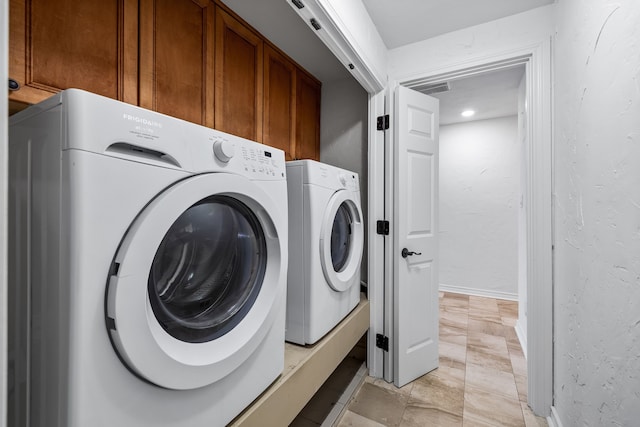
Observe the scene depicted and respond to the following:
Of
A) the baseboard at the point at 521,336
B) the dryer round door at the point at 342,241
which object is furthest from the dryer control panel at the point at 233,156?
the baseboard at the point at 521,336

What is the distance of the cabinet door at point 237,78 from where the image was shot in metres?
1.41

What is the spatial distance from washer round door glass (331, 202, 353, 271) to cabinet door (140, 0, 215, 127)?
0.81m

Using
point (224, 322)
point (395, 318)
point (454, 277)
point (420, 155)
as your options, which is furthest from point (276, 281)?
point (454, 277)

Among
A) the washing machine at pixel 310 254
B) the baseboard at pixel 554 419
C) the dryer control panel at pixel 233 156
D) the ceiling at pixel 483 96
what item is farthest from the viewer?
the ceiling at pixel 483 96

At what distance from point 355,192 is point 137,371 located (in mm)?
1300

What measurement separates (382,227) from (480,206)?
2.25 m

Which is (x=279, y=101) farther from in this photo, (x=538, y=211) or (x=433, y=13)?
(x=538, y=211)

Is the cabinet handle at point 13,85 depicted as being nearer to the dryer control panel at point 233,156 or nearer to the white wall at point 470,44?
the dryer control panel at point 233,156

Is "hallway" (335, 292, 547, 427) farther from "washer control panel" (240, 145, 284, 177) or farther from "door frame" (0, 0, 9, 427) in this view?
"door frame" (0, 0, 9, 427)

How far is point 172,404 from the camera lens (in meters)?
0.65

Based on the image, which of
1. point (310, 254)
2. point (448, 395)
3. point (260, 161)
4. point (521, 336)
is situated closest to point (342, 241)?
point (310, 254)

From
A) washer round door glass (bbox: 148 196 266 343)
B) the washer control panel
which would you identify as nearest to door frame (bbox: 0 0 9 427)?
washer round door glass (bbox: 148 196 266 343)

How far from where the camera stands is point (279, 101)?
1.84 m

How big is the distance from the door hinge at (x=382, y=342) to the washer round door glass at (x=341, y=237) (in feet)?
1.98
